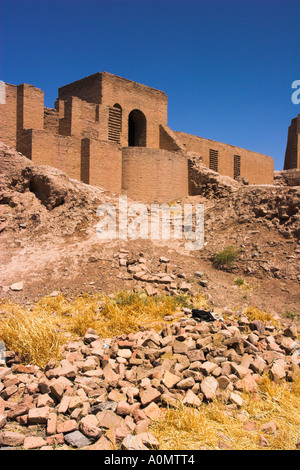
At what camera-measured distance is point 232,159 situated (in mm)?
18359

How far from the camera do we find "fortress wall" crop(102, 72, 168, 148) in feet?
44.9

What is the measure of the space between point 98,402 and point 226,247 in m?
5.92

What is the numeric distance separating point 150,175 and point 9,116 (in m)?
5.01

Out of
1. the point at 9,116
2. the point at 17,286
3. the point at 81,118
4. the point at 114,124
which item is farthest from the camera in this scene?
the point at 114,124

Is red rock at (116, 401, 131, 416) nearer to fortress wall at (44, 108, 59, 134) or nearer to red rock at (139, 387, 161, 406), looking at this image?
red rock at (139, 387, 161, 406)

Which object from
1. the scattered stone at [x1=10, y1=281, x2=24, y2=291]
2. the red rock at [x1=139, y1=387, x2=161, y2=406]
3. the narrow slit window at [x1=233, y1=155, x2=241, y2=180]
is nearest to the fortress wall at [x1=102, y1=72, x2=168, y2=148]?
the narrow slit window at [x1=233, y1=155, x2=241, y2=180]

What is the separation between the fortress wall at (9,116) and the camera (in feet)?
36.7

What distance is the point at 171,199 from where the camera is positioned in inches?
533

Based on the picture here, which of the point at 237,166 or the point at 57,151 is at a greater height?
the point at 237,166

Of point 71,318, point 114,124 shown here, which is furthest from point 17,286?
point 114,124

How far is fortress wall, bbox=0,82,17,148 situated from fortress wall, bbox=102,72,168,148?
343 centimetres

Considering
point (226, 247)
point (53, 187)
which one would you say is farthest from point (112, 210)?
point (226, 247)

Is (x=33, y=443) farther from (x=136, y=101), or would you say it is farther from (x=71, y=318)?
(x=136, y=101)
